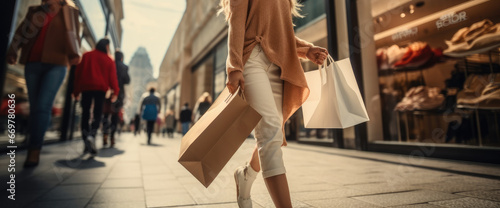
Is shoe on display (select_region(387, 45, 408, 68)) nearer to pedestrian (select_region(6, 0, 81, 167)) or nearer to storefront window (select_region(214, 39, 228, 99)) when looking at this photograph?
pedestrian (select_region(6, 0, 81, 167))

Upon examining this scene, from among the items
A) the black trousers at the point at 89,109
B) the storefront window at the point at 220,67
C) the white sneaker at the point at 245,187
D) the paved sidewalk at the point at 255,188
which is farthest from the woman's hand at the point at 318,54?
the storefront window at the point at 220,67

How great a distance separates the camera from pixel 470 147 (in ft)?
12.0

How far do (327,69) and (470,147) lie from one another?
11.5 feet

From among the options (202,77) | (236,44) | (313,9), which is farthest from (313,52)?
(202,77)

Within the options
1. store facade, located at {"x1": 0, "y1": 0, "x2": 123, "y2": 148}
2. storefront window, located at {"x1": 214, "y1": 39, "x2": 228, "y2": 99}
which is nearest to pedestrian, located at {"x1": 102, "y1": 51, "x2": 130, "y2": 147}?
store facade, located at {"x1": 0, "y1": 0, "x2": 123, "y2": 148}

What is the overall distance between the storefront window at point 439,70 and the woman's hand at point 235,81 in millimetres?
4128

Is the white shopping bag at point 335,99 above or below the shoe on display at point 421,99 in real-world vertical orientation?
below

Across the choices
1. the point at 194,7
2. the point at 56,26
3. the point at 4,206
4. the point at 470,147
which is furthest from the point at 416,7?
the point at 194,7

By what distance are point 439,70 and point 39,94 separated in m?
5.92

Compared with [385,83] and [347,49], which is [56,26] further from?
[385,83]

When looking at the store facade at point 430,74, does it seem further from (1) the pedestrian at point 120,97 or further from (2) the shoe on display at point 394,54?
(1) the pedestrian at point 120,97

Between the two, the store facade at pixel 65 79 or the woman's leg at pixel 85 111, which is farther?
the woman's leg at pixel 85 111

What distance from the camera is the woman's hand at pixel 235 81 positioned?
121 centimetres

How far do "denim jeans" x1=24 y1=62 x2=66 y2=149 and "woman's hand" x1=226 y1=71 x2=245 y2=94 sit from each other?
267 cm
